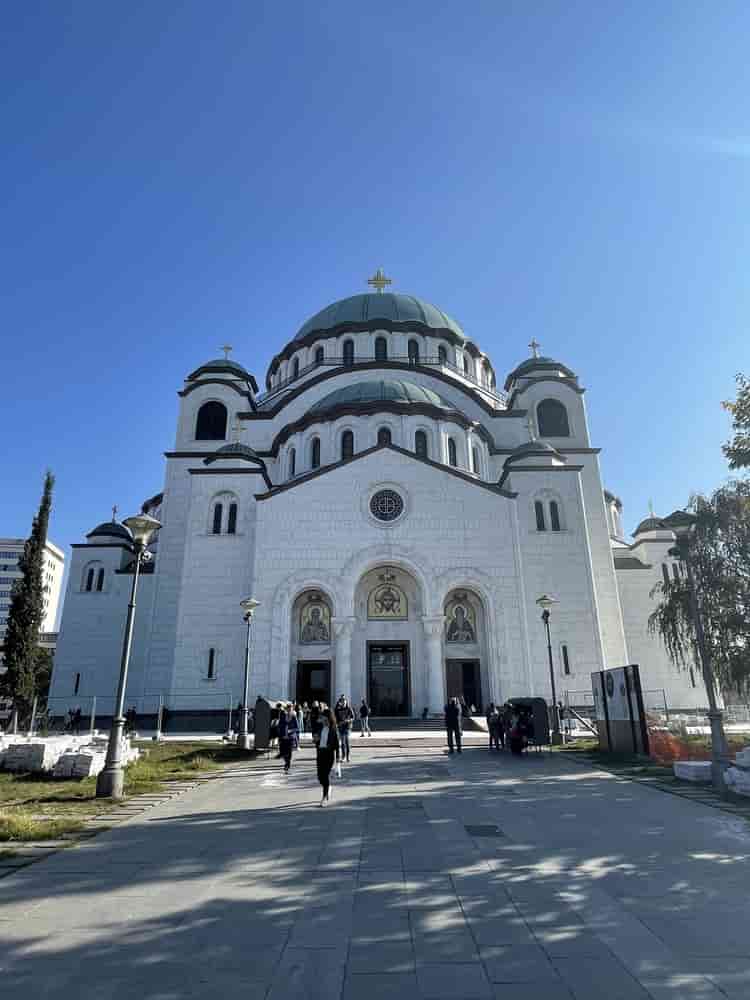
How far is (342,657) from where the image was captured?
25781 mm

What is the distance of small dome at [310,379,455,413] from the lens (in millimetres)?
32312

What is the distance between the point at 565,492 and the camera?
3069cm

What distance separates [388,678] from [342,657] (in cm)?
262

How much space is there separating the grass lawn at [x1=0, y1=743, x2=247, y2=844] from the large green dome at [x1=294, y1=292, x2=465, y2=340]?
30.7 metres

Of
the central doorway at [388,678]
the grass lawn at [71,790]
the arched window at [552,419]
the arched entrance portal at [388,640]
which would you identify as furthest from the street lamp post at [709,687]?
the arched window at [552,419]

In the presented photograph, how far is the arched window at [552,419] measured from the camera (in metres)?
37.4

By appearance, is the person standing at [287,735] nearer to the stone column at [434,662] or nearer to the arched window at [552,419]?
the stone column at [434,662]

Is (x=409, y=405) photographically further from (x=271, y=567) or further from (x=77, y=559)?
(x=77, y=559)

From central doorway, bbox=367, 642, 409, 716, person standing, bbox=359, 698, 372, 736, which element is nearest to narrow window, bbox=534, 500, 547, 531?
central doorway, bbox=367, 642, 409, 716

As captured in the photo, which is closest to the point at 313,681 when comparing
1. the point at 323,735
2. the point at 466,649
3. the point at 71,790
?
the point at 466,649

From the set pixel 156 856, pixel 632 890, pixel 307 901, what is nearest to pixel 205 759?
pixel 156 856

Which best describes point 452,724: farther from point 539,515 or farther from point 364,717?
point 539,515

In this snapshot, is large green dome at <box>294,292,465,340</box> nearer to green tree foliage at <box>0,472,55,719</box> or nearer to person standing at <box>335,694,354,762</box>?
green tree foliage at <box>0,472,55,719</box>

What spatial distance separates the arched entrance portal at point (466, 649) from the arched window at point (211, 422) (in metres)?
19.3
